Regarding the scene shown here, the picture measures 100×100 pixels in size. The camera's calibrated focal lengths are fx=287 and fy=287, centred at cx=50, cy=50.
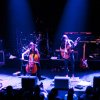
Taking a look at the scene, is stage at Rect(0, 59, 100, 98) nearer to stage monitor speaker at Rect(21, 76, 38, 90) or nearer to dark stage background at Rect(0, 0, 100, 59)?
dark stage background at Rect(0, 0, 100, 59)

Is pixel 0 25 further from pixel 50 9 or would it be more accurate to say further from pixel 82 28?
pixel 82 28

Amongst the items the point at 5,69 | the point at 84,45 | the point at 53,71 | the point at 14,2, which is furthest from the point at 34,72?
the point at 14,2

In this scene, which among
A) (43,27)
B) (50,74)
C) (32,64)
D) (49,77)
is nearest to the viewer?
(32,64)

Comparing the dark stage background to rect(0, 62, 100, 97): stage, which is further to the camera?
the dark stage background

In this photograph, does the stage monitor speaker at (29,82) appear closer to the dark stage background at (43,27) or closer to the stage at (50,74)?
the stage at (50,74)

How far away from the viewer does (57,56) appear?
60.3 ft

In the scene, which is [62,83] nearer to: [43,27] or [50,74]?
[50,74]

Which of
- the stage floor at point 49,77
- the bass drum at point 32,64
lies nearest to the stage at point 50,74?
the stage floor at point 49,77

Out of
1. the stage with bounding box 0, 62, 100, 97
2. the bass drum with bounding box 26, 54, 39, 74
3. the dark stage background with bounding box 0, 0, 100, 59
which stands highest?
the dark stage background with bounding box 0, 0, 100, 59

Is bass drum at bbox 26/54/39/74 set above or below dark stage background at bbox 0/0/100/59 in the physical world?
below

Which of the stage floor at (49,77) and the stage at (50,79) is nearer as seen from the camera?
the stage at (50,79)

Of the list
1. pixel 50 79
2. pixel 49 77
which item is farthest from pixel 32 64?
pixel 49 77

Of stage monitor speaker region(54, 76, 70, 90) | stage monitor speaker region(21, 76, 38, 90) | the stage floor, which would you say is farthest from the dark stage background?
stage monitor speaker region(21, 76, 38, 90)

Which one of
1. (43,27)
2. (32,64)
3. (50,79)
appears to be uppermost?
(43,27)
